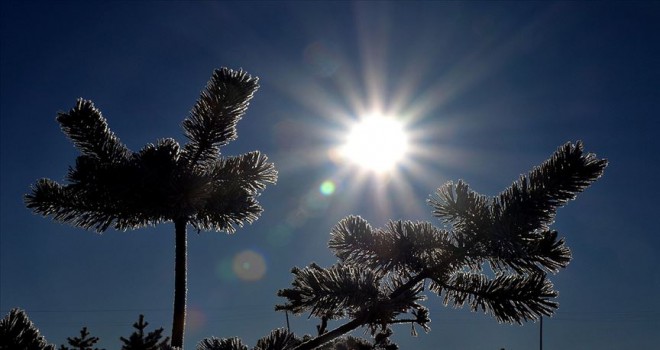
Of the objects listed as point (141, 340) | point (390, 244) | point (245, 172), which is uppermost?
point (245, 172)

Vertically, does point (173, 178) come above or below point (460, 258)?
above

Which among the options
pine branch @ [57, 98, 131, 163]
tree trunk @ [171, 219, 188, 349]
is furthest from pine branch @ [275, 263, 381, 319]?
pine branch @ [57, 98, 131, 163]

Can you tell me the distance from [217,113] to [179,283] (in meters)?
1.51

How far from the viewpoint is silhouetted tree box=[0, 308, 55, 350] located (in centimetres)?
326

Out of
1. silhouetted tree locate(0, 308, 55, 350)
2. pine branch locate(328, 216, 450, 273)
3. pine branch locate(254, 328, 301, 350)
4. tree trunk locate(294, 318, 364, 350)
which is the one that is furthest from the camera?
pine branch locate(254, 328, 301, 350)

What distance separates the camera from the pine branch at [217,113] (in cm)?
432

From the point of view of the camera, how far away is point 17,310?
3.49 m

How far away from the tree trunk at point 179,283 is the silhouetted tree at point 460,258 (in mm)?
798

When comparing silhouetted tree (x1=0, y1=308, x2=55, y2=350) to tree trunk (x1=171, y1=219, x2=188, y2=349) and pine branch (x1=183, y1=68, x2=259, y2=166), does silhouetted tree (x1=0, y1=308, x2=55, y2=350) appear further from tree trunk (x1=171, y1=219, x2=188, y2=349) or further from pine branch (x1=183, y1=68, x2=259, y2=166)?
pine branch (x1=183, y1=68, x2=259, y2=166)

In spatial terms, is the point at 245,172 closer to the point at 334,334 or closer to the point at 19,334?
the point at 334,334

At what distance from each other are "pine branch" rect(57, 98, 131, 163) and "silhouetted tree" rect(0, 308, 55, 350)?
1475mm

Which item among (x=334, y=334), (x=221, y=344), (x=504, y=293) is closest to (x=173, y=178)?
(x=221, y=344)

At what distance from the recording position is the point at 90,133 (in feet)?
14.5

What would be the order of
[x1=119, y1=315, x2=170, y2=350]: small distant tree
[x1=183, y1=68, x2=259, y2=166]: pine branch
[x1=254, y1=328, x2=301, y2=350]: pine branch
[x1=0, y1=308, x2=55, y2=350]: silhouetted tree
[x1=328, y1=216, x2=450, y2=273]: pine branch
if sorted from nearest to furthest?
[x1=119, y1=315, x2=170, y2=350]: small distant tree, [x1=0, y1=308, x2=55, y2=350]: silhouetted tree, [x1=328, y1=216, x2=450, y2=273]: pine branch, [x1=254, y1=328, x2=301, y2=350]: pine branch, [x1=183, y1=68, x2=259, y2=166]: pine branch
